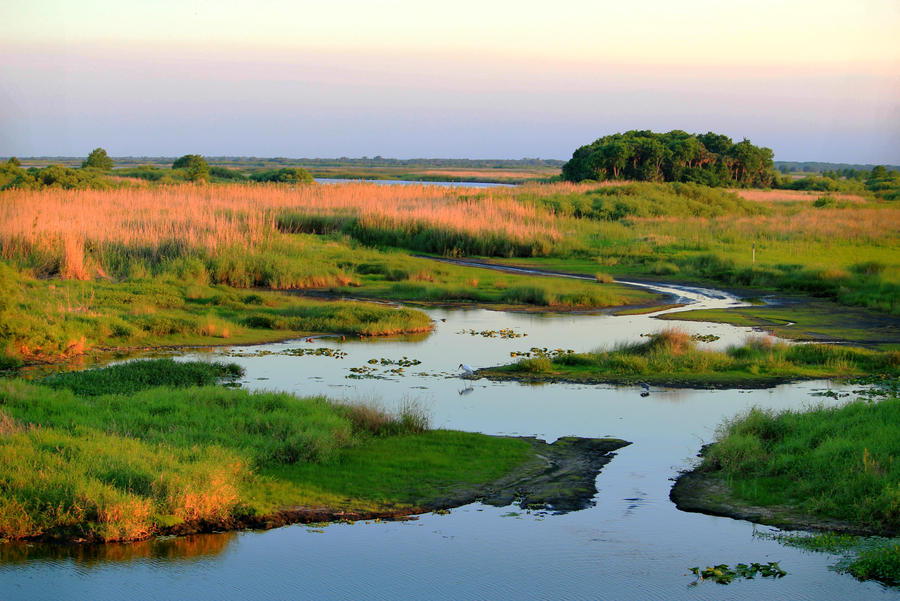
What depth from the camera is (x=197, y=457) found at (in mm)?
9055

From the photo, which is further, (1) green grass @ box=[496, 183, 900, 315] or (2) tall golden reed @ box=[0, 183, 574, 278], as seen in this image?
(1) green grass @ box=[496, 183, 900, 315]

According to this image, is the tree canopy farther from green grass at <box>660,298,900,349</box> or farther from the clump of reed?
the clump of reed

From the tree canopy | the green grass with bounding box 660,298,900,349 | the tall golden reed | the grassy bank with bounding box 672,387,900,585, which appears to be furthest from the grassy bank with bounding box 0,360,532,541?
the tree canopy

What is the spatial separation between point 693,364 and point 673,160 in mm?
54930

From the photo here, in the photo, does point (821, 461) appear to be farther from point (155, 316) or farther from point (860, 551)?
point (155, 316)

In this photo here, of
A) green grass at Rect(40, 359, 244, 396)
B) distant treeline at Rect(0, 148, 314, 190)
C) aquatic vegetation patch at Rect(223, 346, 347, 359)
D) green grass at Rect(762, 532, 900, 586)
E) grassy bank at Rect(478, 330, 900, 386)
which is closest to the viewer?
green grass at Rect(762, 532, 900, 586)

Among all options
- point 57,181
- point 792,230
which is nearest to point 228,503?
point 792,230

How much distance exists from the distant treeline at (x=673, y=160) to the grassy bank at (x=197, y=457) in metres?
58.3

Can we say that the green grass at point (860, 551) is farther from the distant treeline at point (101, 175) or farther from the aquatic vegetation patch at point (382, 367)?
the distant treeline at point (101, 175)

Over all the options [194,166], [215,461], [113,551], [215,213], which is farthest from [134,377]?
[194,166]

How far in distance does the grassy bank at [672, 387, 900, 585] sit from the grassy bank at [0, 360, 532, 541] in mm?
2154

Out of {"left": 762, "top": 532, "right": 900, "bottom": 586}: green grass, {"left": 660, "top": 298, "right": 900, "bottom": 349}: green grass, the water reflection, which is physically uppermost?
{"left": 660, "top": 298, "right": 900, "bottom": 349}: green grass

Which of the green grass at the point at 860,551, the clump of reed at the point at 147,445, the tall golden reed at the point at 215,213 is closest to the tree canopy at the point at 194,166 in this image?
the tall golden reed at the point at 215,213

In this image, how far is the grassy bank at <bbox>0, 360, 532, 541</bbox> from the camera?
8148 millimetres
